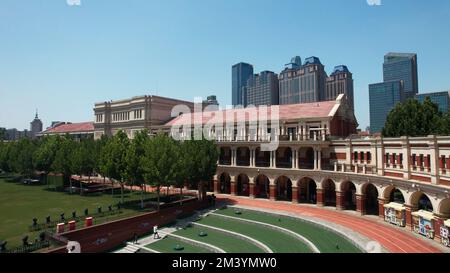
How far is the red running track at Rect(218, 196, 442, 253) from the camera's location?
2512 centimetres

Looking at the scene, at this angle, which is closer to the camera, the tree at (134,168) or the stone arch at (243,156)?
the tree at (134,168)

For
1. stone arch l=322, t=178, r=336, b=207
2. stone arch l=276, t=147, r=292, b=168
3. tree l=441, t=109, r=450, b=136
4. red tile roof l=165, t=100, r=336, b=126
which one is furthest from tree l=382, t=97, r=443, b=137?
stone arch l=276, t=147, r=292, b=168

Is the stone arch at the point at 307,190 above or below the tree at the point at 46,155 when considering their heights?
below

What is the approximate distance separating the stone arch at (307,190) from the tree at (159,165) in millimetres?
21129

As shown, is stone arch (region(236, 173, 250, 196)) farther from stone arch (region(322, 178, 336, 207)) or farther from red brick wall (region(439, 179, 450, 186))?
red brick wall (region(439, 179, 450, 186))

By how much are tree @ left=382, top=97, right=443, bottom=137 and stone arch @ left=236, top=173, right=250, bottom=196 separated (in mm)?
25539

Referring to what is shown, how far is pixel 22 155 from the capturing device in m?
58.7

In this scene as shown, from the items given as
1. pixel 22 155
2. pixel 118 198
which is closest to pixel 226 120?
pixel 118 198

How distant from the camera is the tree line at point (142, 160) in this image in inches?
1430

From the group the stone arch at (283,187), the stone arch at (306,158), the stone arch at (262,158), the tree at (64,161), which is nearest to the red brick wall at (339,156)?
the stone arch at (306,158)

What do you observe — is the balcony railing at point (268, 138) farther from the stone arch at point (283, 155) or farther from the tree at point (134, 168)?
the tree at point (134, 168)

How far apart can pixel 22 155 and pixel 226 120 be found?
43.2 m
